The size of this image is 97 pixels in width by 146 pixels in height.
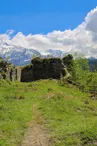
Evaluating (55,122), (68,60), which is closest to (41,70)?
(68,60)

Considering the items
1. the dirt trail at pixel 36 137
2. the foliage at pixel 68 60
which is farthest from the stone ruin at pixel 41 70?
Result: the dirt trail at pixel 36 137

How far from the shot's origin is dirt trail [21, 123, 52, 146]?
2155 centimetres

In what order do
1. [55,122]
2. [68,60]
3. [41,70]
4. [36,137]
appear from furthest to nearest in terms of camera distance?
1. [68,60]
2. [41,70]
3. [55,122]
4. [36,137]

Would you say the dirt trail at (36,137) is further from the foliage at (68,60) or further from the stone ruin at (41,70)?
the foliage at (68,60)

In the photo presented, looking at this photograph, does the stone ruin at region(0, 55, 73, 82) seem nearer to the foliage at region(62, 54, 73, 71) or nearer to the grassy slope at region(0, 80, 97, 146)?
the foliage at region(62, 54, 73, 71)

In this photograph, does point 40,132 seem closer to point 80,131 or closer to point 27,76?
point 80,131

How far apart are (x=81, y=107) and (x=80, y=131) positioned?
1788 cm

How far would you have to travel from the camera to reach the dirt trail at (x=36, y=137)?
848 inches

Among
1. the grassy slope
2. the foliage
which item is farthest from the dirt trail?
the foliage

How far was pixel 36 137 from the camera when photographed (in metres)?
23.3

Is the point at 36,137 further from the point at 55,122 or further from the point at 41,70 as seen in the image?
the point at 41,70

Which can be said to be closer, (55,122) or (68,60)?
(55,122)

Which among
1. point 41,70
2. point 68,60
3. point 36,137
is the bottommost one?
point 36,137

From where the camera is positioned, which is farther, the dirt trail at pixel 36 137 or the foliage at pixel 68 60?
the foliage at pixel 68 60
